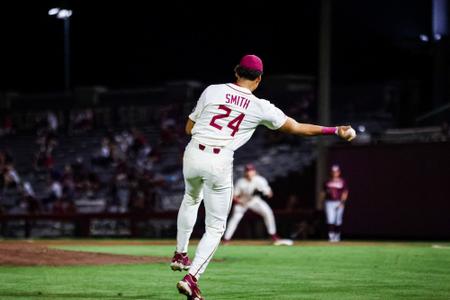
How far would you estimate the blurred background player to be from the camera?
81.4 ft

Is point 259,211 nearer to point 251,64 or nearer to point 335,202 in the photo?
point 335,202

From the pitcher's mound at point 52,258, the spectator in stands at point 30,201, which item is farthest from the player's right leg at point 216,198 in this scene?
the spectator in stands at point 30,201

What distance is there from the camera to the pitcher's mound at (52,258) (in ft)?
42.9

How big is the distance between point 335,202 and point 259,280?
46.7 ft

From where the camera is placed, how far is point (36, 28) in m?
47.4

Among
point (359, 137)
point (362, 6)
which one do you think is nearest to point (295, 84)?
point (362, 6)

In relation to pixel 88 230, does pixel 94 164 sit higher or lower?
higher

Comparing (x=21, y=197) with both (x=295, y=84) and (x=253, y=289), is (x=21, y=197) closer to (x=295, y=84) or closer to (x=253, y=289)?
(x=295, y=84)

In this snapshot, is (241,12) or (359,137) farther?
(241,12)

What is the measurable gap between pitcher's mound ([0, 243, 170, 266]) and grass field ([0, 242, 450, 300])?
62 centimetres

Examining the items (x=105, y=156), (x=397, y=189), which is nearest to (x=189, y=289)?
(x=397, y=189)

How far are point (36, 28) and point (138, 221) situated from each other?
71.2 feet

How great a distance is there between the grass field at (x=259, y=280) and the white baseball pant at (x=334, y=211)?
964 cm

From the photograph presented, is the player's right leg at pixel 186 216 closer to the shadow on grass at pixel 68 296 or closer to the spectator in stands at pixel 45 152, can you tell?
the shadow on grass at pixel 68 296
